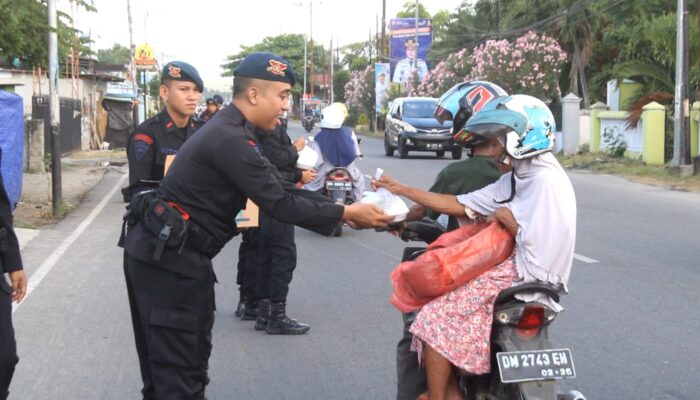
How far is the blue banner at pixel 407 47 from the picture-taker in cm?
5902

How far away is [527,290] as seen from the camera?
4.02 m

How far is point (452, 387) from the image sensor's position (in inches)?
168

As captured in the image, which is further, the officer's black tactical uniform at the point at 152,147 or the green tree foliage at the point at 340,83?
the green tree foliage at the point at 340,83

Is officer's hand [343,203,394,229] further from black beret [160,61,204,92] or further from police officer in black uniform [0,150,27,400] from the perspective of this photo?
black beret [160,61,204,92]

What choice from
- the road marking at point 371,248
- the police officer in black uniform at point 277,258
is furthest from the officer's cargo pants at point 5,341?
the road marking at point 371,248

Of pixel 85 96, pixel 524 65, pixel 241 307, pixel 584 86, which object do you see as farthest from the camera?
pixel 584 86

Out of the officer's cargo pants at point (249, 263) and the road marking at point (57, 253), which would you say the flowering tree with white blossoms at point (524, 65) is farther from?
the officer's cargo pants at point (249, 263)

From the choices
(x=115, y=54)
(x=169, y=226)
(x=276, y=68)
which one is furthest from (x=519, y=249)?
(x=115, y=54)

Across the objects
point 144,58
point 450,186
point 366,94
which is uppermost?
Answer: point 144,58

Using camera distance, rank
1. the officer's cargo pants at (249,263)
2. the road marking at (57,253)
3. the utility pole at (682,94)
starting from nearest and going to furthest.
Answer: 1. the officer's cargo pants at (249,263)
2. the road marking at (57,253)
3. the utility pole at (682,94)

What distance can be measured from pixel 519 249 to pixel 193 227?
54.7 inches

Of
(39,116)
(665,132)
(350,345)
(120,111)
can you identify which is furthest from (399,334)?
(120,111)

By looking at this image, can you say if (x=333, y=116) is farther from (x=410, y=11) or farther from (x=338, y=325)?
(x=410, y=11)

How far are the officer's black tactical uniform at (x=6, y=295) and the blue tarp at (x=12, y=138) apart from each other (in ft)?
33.4
